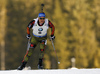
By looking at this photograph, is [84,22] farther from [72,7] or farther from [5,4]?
[5,4]

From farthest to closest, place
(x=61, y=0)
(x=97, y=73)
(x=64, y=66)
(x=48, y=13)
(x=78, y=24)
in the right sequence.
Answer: (x=61, y=0) → (x=48, y=13) → (x=78, y=24) → (x=64, y=66) → (x=97, y=73)

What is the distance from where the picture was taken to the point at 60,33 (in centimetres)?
3394

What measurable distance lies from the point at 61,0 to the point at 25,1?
505cm

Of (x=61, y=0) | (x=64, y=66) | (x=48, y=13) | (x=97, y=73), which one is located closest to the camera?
(x=97, y=73)

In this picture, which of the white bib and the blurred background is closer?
the white bib

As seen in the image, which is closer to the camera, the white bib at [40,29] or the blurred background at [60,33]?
the white bib at [40,29]

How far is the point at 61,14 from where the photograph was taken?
35625 millimetres

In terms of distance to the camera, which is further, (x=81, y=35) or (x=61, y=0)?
(x=61, y=0)

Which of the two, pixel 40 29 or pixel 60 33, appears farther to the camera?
pixel 60 33

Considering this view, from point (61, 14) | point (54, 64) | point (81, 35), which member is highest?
point (61, 14)

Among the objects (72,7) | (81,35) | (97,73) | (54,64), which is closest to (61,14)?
(72,7)

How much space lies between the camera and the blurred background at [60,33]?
33094 millimetres

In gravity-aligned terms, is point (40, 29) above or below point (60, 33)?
above

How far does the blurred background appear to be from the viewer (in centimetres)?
3309
